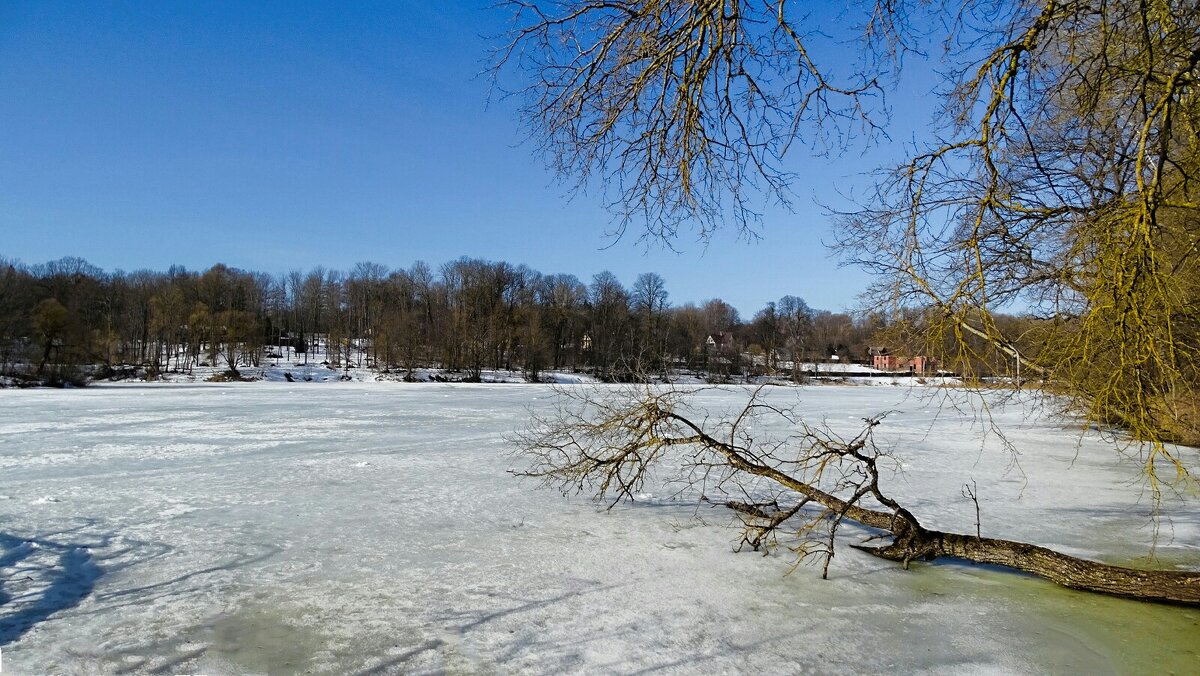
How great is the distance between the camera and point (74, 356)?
38.5m

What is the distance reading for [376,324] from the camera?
6150cm

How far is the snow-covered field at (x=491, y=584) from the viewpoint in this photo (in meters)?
4.25

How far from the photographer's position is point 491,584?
5.41 metres

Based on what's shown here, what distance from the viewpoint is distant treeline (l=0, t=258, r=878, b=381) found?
4003cm

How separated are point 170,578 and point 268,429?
1061cm

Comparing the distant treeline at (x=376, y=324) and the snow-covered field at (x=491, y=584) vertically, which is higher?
the distant treeline at (x=376, y=324)

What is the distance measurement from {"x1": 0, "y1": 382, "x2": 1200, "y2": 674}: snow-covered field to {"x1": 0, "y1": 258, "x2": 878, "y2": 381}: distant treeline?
2997 centimetres

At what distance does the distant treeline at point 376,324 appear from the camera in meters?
40.0

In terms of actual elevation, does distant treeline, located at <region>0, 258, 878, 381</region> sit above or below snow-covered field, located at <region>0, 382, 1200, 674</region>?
above

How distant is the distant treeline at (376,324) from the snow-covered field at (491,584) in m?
30.0

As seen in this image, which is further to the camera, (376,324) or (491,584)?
(376,324)

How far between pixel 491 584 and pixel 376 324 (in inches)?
2336

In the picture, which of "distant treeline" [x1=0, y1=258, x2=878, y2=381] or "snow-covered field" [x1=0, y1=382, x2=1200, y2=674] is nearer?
"snow-covered field" [x1=0, y1=382, x2=1200, y2=674]

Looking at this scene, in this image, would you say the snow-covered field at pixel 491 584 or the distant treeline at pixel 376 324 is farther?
the distant treeline at pixel 376 324
